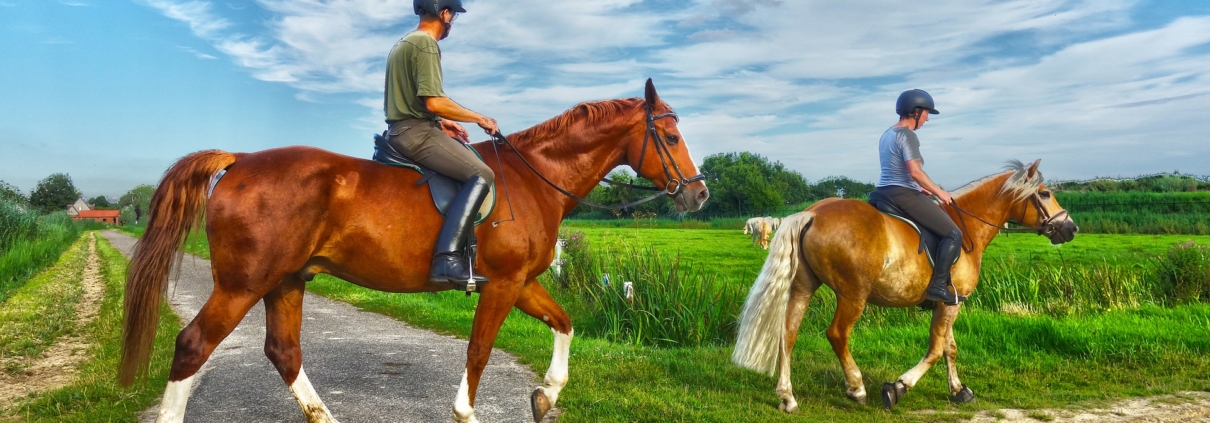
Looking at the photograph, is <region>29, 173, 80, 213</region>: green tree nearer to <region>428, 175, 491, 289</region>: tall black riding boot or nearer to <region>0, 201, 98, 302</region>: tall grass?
<region>0, 201, 98, 302</region>: tall grass

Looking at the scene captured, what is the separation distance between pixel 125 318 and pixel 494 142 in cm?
258

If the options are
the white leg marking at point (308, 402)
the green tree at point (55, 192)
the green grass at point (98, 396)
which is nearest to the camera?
the white leg marking at point (308, 402)

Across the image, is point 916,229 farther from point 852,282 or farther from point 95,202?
point 95,202

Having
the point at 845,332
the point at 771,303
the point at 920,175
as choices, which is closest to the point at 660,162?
the point at 771,303

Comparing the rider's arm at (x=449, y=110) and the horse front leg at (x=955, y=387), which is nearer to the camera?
the rider's arm at (x=449, y=110)

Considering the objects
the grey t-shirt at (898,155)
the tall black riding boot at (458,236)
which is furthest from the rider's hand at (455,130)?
the grey t-shirt at (898,155)

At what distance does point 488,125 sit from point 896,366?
17.0 ft

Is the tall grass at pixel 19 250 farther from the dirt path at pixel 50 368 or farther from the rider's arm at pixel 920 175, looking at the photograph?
the rider's arm at pixel 920 175

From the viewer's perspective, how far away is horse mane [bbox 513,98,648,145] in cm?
491

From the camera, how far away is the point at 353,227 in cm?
426

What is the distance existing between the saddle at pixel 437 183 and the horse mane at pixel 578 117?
0.53 m

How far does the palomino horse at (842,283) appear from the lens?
5.72 meters

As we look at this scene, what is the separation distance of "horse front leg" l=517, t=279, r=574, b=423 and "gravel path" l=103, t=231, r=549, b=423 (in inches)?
17.7

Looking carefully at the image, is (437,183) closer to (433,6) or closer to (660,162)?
(433,6)
